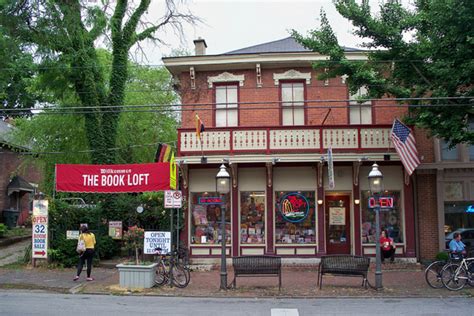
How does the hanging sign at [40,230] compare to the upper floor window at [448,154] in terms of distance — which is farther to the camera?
the upper floor window at [448,154]

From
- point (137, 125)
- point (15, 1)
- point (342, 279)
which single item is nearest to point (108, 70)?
point (137, 125)

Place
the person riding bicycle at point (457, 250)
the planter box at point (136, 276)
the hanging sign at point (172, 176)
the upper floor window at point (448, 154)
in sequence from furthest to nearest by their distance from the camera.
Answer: the upper floor window at point (448, 154) → the hanging sign at point (172, 176) → the person riding bicycle at point (457, 250) → the planter box at point (136, 276)

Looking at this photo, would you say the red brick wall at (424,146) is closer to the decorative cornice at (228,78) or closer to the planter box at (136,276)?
the decorative cornice at (228,78)

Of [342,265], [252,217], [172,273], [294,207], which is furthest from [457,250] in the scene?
[172,273]

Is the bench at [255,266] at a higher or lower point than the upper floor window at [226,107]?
lower

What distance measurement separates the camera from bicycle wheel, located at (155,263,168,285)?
14832 millimetres

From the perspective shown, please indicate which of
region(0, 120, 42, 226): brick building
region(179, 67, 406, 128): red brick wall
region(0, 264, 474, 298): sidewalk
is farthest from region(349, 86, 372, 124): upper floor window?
region(0, 120, 42, 226): brick building

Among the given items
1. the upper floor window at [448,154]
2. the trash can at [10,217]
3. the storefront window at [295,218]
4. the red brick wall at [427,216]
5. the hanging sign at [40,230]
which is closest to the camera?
the hanging sign at [40,230]

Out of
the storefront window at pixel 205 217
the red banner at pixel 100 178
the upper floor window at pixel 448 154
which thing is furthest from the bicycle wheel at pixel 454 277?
the red banner at pixel 100 178

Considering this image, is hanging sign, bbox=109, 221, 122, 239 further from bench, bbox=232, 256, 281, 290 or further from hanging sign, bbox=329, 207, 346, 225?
hanging sign, bbox=329, 207, 346, 225

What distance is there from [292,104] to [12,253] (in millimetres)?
14704

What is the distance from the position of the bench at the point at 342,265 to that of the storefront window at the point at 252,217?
5221 millimetres

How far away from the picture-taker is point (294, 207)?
62.7ft

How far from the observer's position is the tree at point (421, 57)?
13.3 meters
